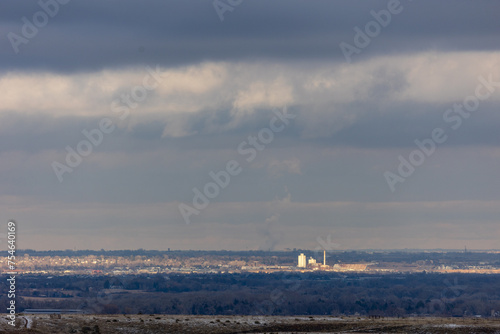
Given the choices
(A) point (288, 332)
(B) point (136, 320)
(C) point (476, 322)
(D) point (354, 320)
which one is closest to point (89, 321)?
(B) point (136, 320)

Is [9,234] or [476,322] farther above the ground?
[9,234]

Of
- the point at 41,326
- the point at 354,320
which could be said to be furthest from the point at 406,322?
the point at 41,326

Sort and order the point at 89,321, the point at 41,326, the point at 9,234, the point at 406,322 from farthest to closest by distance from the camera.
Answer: the point at 406,322 → the point at 89,321 → the point at 41,326 → the point at 9,234

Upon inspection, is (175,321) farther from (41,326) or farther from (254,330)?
(41,326)

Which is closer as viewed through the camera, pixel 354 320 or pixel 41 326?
pixel 41 326

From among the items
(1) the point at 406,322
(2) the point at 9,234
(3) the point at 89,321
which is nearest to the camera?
(2) the point at 9,234

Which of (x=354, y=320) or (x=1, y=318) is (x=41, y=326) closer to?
(x=1, y=318)
